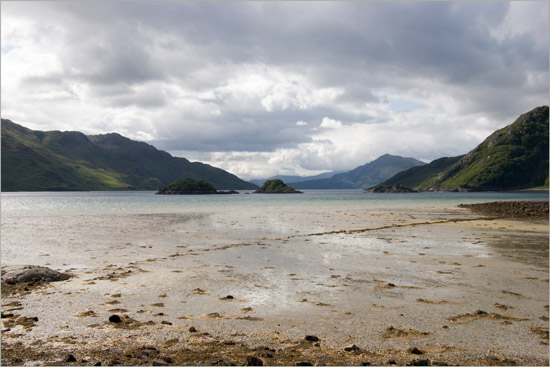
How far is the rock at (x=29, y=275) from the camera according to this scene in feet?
53.1

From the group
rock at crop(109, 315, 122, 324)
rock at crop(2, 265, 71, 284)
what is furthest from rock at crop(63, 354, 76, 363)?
rock at crop(2, 265, 71, 284)

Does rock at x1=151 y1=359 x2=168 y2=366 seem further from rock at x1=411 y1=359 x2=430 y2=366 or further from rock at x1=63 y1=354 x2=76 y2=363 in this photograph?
rock at x1=411 y1=359 x2=430 y2=366

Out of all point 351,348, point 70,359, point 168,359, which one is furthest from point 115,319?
point 351,348

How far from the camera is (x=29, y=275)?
16406mm

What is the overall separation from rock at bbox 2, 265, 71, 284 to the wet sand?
2.61 feet

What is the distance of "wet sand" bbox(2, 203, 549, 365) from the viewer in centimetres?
872

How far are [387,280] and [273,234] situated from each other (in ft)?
64.4

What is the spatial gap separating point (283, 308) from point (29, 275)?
12389 millimetres

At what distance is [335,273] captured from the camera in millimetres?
18250

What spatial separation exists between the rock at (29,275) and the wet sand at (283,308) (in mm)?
794

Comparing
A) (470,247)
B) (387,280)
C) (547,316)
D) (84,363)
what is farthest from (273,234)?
(84,363)

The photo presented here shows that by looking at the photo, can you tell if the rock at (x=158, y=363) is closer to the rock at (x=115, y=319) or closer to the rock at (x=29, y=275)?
the rock at (x=115, y=319)

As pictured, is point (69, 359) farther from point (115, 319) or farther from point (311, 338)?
point (311, 338)

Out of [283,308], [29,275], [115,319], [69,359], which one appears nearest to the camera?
[69,359]
